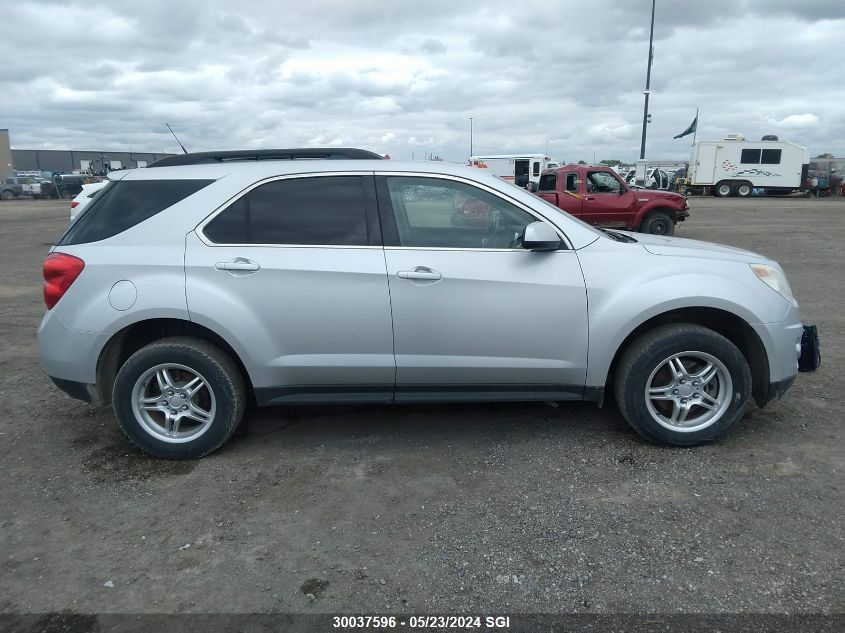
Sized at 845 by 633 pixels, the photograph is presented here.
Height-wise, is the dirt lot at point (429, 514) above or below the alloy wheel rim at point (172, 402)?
below

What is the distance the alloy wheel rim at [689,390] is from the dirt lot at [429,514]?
21 centimetres

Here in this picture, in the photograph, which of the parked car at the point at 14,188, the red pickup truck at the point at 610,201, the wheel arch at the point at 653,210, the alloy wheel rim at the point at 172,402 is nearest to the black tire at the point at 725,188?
the red pickup truck at the point at 610,201

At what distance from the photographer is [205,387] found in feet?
12.5

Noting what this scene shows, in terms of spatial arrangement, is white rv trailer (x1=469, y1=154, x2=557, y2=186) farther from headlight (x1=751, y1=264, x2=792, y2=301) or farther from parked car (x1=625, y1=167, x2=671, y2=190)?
headlight (x1=751, y1=264, x2=792, y2=301)

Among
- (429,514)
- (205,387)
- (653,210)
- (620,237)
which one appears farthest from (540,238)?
(653,210)

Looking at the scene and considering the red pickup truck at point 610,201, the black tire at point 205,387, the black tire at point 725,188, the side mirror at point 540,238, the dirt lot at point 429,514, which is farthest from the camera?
the black tire at point 725,188

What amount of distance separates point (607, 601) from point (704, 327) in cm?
195

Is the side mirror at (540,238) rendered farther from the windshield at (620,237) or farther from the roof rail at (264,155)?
the roof rail at (264,155)

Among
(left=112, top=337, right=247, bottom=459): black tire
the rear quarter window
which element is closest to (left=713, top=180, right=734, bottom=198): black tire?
the rear quarter window

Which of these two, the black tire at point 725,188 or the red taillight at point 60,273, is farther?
the black tire at point 725,188

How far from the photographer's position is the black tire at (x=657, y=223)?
14.4m

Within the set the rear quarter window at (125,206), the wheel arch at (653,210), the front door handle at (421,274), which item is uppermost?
the rear quarter window at (125,206)

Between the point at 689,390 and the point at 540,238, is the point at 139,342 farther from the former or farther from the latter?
the point at 689,390

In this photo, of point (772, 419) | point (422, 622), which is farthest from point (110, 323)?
point (772, 419)
